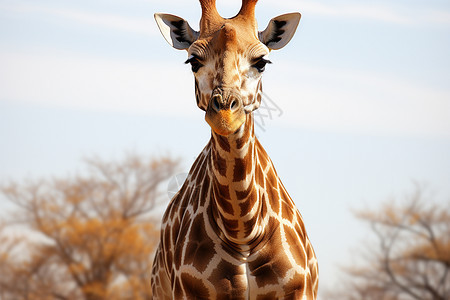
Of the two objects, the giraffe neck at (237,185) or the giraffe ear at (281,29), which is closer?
the giraffe neck at (237,185)

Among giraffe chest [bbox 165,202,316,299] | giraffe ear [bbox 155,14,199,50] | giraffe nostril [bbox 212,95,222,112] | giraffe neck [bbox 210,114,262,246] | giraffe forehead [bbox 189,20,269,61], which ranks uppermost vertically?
giraffe ear [bbox 155,14,199,50]

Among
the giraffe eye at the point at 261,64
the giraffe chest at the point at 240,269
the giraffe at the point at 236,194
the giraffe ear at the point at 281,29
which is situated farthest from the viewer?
the giraffe ear at the point at 281,29

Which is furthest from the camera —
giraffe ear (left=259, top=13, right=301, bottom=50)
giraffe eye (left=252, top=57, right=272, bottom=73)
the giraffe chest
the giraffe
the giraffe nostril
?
giraffe ear (left=259, top=13, right=301, bottom=50)

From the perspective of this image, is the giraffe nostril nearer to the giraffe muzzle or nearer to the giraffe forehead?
the giraffe muzzle

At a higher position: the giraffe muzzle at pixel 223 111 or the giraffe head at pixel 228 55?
the giraffe head at pixel 228 55

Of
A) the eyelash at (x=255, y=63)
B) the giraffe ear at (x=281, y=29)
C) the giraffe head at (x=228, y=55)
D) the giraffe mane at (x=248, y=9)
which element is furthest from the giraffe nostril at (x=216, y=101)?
the giraffe ear at (x=281, y=29)

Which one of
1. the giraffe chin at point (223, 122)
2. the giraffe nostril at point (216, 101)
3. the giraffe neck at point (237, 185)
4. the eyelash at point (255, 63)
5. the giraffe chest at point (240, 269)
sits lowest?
the giraffe chest at point (240, 269)

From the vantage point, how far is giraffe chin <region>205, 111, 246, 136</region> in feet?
15.8

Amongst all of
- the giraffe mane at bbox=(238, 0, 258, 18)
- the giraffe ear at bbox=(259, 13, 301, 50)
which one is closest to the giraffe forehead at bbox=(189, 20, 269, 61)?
the giraffe mane at bbox=(238, 0, 258, 18)

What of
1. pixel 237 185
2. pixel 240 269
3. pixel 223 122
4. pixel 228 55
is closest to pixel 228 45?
pixel 228 55

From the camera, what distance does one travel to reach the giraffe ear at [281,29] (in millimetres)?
5906

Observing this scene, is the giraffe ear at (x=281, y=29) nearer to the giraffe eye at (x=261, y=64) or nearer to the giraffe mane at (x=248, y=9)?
the giraffe mane at (x=248, y=9)

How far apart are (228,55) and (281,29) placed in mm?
1003

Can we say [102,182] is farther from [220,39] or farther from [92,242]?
[220,39]
